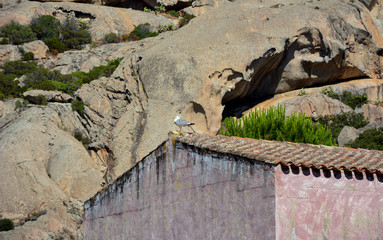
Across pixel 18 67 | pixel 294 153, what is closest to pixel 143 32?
pixel 18 67

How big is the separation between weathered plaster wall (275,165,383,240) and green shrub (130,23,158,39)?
39348 mm

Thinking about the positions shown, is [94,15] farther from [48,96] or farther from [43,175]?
[43,175]

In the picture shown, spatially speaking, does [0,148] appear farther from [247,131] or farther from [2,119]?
[247,131]

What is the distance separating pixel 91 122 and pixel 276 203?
68.0 feet

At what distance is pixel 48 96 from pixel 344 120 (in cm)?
1730

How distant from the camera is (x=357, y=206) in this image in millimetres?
12930

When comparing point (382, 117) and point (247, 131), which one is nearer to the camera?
point (247, 131)

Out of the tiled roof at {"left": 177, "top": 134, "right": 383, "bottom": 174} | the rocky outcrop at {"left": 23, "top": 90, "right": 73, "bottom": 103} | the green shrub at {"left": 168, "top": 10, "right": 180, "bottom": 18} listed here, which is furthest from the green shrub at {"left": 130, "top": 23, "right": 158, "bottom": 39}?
the tiled roof at {"left": 177, "top": 134, "right": 383, "bottom": 174}

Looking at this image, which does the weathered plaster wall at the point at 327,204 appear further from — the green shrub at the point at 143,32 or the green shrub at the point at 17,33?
the green shrub at the point at 17,33

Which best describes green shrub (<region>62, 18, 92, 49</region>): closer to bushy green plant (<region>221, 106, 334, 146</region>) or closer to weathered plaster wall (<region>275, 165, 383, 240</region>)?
bushy green plant (<region>221, 106, 334, 146</region>)

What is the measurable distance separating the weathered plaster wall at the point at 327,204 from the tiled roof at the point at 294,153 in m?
0.19

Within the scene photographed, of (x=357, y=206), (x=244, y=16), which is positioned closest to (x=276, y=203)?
(x=357, y=206)

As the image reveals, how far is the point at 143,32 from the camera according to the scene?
5175cm

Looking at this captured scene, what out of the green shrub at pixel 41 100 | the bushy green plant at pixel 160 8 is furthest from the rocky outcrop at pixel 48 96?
the bushy green plant at pixel 160 8
